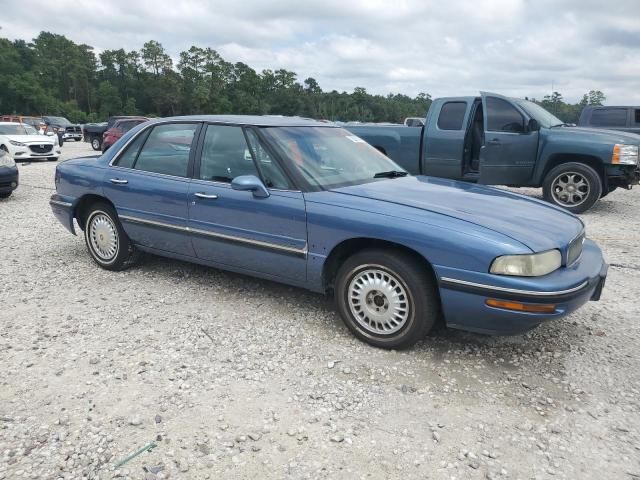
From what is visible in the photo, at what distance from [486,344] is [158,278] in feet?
9.81

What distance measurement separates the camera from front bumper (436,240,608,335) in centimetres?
280

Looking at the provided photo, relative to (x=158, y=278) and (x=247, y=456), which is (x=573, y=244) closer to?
(x=247, y=456)

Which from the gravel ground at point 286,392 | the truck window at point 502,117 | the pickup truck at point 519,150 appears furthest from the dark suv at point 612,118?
the gravel ground at point 286,392

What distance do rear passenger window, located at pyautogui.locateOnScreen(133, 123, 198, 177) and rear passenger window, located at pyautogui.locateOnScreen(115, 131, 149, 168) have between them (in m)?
0.06

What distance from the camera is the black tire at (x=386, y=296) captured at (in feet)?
10.2

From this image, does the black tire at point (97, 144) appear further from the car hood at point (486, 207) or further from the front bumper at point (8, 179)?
the car hood at point (486, 207)

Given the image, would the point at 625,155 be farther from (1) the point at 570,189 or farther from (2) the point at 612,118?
(2) the point at 612,118

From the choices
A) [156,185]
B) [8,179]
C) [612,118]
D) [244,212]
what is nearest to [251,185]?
[244,212]

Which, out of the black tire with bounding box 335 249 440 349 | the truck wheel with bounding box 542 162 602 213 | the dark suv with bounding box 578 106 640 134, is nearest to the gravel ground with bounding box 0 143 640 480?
the black tire with bounding box 335 249 440 349

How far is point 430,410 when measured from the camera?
270 centimetres

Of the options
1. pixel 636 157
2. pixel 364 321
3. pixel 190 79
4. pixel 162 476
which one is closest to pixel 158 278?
pixel 364 321

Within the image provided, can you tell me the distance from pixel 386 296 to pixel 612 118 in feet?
42.1

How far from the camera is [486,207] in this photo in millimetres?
3396

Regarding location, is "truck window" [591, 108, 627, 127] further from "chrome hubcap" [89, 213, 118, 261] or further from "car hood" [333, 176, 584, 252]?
"chrome hubcap" [89, 213, 118, 261]
